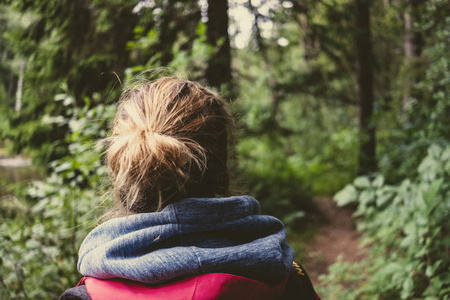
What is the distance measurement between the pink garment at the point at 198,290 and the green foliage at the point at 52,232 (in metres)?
1.27

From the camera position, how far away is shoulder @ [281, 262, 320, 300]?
1.24 metres

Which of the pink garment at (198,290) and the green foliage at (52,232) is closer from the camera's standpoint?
the pink garment at (198,290)

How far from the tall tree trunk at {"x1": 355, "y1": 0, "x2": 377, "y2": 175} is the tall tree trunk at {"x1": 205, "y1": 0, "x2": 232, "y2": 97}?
344 cm

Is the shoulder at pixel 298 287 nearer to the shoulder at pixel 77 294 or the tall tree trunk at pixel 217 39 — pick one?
the shoulder at pixel 77 294

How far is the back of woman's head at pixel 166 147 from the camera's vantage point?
112 centimetres

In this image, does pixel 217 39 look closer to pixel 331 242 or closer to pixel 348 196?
pixel 348 196

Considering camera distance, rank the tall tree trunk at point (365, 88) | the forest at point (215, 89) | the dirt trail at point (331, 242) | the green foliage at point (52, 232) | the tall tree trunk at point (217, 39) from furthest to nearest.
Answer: the tall tree trunk at point (365, 88) → the dirt trail at point (331, 242) → the tall tree trunk at point (217, 39) → the forest at point (215, 89) → the green foliage at point (52, 232)

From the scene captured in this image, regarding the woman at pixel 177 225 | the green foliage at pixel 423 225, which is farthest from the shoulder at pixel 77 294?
the green foliage at pixel 423 225

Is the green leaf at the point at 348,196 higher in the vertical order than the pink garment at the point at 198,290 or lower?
lower

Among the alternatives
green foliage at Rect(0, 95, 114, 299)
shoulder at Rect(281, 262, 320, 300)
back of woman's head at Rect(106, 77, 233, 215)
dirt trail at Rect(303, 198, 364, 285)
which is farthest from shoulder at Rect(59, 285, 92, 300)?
dirt trail at Rect(303, 198, 364, 285)

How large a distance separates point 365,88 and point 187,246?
7.31 meters

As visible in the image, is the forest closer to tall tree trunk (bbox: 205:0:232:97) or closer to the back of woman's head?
tall tree trunk (bbox: 205:0:232:97)

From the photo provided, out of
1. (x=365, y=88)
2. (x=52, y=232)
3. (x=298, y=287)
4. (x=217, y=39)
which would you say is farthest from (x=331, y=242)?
(x=298, y=287)

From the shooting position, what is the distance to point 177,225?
107cm
